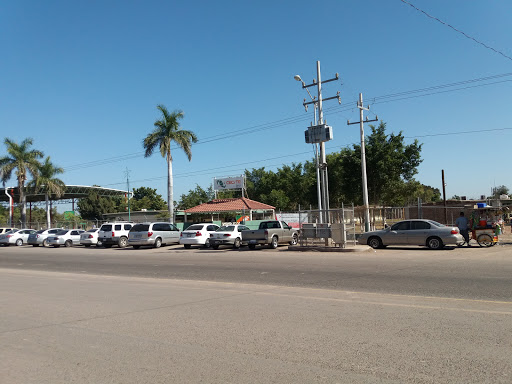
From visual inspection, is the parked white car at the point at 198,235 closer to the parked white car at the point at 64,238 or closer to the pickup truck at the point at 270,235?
the pickup truck at the point at 270,235

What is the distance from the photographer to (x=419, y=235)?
2059 centimetres

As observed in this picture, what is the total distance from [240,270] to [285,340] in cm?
879

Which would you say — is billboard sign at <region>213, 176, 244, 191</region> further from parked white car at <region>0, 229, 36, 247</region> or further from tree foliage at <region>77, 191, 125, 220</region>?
tree foliage at <region>77, 191, 125, 220</region>

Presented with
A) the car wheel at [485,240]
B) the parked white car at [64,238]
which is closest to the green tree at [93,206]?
the parked white car at [64,238]

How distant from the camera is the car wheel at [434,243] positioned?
2020 cm

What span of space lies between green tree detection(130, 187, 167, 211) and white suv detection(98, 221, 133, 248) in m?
58.3

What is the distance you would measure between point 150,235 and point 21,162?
1241 inches

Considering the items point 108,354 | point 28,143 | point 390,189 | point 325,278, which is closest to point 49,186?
point 28,143

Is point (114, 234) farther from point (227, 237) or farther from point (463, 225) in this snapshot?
point (463, 225)

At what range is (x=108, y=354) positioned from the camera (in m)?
5.46

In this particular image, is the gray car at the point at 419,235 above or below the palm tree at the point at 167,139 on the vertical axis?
below

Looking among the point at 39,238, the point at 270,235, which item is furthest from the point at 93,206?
the point at 270,235

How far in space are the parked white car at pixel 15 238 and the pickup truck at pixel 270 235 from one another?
23.5m

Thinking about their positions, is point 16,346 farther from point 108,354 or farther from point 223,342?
point 223,342
